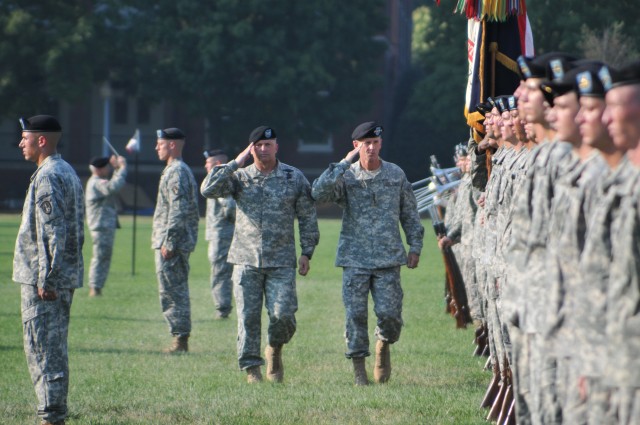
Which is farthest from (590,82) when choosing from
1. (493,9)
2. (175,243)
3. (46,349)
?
(175,243)

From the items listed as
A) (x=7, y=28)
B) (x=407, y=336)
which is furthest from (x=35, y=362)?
(x=7, y=28)

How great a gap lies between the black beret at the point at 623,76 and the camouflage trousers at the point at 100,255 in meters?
15.6

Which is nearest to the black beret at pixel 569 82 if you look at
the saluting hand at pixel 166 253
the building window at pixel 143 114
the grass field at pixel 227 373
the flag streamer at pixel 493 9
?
the grass field at pixel 227 373

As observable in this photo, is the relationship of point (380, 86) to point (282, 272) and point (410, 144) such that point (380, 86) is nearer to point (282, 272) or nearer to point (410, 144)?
point (410, 144)

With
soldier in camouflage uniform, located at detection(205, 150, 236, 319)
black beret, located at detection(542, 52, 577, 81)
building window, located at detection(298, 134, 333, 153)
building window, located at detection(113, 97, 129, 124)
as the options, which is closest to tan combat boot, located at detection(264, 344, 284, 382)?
soldier in camouflage uniform, located at detection(205, 150, 236, 319)

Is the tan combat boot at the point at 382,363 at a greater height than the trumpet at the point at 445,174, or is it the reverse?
the trumpet at the point at 445,174

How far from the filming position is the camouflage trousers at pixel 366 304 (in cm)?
1142

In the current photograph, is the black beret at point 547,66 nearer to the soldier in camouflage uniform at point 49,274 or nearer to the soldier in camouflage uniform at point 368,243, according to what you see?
the soldier in camouflage uniform at point 49,274

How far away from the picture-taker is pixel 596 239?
5.45 m

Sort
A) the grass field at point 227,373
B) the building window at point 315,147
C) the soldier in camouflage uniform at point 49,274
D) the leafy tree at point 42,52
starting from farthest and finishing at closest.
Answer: the building window at point 315,147 < the leafy tree at point 42,52 < the grass field at point 227,373 < the soldier in camouflage uniform at point 49,274

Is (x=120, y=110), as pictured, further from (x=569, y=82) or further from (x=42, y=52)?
(x=569, y=82)

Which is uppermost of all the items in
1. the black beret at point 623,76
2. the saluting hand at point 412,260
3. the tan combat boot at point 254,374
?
the black beret at point 623,76

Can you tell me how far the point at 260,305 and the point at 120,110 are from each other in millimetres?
48490

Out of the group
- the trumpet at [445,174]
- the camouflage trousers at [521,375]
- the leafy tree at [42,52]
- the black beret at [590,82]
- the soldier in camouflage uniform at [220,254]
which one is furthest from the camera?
the leafy tree at [42,52]
